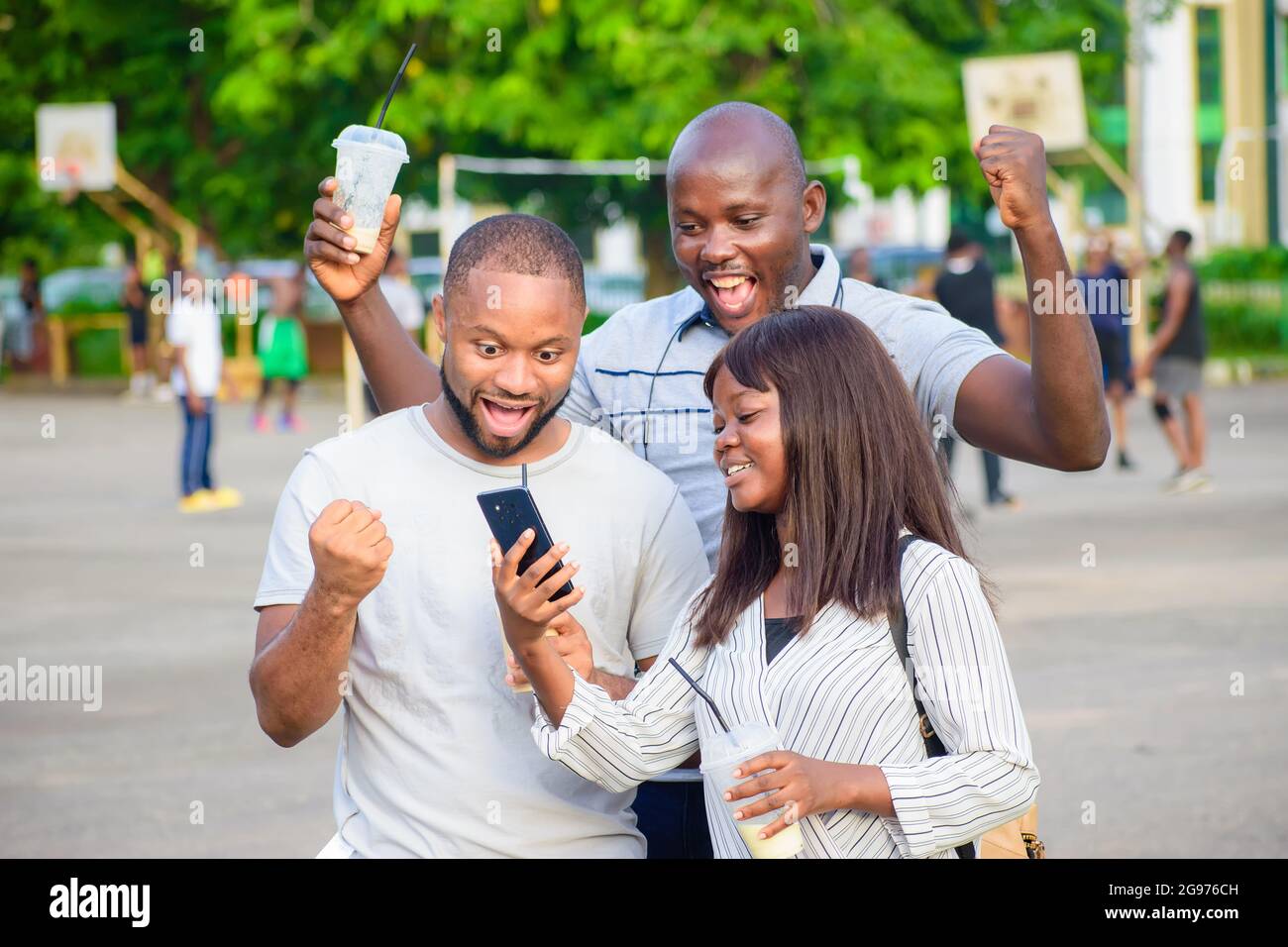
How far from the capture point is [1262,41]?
39750 millimetres

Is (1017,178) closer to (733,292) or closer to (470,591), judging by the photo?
(733,292)

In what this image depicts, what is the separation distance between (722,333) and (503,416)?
73 centimetres

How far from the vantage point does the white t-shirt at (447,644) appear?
2.83m

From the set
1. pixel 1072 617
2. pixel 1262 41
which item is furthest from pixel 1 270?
pixel 1072 617

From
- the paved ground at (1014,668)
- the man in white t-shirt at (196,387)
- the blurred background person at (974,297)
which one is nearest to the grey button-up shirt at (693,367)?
the paved ground at (1014,668)

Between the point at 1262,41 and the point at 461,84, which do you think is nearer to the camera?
the point at 461,84

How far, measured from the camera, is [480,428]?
9.56ft

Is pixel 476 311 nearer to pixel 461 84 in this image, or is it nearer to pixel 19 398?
pixel 461 84

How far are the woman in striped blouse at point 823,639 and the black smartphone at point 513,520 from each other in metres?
0.03

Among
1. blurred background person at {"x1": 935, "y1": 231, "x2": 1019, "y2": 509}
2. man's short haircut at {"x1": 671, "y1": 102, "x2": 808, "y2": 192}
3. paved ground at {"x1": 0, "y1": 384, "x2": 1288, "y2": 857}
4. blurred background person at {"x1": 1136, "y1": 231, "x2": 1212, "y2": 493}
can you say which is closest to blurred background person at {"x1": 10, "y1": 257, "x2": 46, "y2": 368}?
paved ground at {"x1": 0, "y1": 384, "x2": 1288, "y2": 857}

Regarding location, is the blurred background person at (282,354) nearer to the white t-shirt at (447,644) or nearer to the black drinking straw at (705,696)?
the white t-shirt at (447,644)
